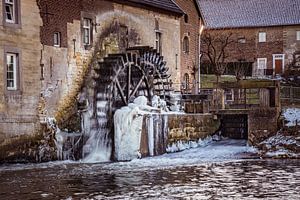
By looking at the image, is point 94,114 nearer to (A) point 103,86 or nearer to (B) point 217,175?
(A) point 103,86

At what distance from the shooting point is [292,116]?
86.8 feet

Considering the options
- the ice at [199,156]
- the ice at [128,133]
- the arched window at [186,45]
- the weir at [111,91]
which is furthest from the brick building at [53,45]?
the arched window at [186,45]

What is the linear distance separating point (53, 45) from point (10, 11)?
2.23 metres

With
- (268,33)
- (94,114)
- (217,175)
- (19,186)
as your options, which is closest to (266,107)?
(94,114)

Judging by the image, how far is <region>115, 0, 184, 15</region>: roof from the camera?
27209mm

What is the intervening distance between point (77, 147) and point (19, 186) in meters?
6.90

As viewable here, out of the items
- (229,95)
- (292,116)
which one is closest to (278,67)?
(229,95)

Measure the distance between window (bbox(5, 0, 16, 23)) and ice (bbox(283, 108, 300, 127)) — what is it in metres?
11.1

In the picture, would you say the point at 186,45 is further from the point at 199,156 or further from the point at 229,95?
the point at 199,156

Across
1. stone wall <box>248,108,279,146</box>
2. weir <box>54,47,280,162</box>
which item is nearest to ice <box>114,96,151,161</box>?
weir <box>54,47,280,162</box>

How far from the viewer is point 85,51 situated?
947 inches

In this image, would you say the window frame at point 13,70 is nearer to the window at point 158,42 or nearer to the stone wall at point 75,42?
the stone wall at point 75,42

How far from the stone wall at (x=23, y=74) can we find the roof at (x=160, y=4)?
5.94 metres

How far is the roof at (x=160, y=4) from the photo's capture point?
27209mm
